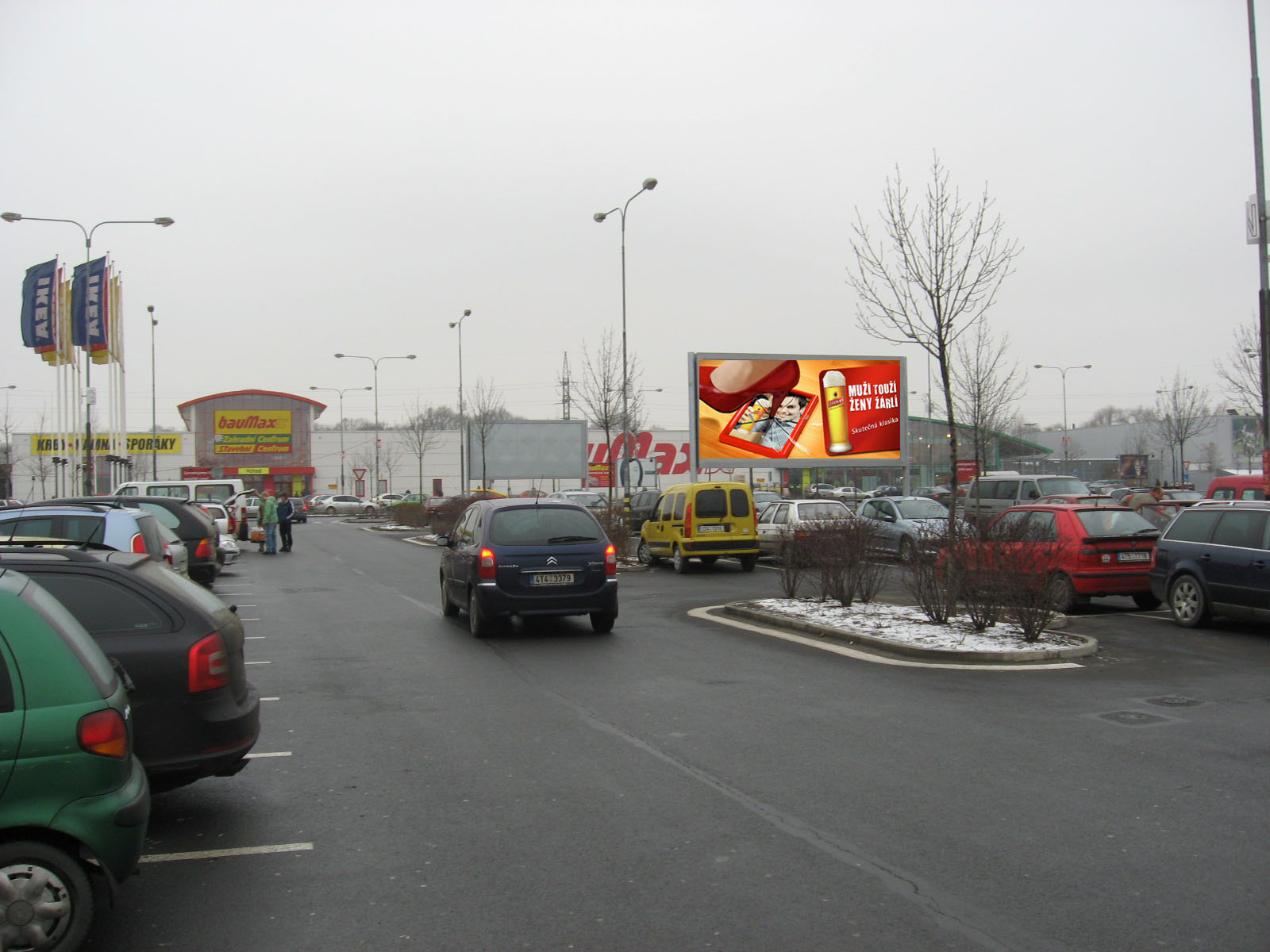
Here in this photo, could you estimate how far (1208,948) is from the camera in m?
4.12

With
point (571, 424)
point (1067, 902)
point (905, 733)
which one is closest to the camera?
point (1067, 902)

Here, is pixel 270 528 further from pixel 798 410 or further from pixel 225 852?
pixel 225 852

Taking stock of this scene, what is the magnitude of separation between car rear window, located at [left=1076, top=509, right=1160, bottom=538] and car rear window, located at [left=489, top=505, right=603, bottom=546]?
6532 millimetres

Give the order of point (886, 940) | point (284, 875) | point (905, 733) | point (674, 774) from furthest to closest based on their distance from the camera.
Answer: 1. point (905, 733)
2. point (674, 774)
3. point (284, 875)
4. point (886, 940)

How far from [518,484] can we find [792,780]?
71463 mm

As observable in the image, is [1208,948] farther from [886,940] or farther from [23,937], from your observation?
[23,937]

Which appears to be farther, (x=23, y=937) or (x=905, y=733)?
(x=905, y=733)

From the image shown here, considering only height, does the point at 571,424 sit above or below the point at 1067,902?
above

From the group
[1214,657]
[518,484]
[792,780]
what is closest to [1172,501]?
[1214,657]

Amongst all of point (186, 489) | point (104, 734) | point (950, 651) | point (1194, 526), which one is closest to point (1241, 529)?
point (1194, 526)

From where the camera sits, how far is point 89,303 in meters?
37.8

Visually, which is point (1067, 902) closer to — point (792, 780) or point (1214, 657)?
point (792, 780)

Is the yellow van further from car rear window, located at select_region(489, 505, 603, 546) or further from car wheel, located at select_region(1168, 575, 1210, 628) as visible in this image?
car wheel, located at select_region(1168, 575, 1210, 628)

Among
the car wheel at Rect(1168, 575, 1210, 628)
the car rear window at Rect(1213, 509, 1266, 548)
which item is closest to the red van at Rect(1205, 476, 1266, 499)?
the car wheel at Rect(1168, 575, 1210, 628)
